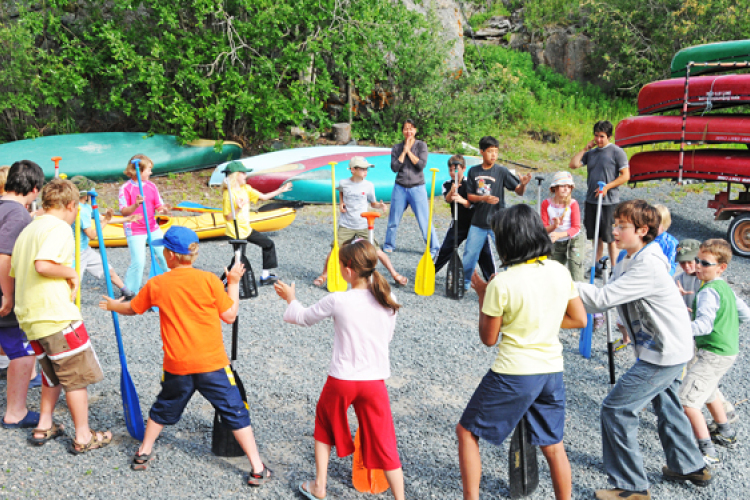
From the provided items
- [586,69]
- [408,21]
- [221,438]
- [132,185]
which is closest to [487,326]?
[221,438]

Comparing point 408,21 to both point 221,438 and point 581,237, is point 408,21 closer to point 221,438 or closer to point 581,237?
point 581,237

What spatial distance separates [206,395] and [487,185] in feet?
14.0

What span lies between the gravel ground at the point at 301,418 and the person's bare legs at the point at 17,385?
0.52ft

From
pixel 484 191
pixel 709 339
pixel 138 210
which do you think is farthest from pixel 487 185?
pixel 138 210

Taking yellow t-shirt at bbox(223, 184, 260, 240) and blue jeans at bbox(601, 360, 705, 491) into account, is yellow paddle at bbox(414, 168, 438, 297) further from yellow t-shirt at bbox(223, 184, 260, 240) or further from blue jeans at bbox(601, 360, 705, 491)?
blue jeans at bbox(601, 360, 705, 491)

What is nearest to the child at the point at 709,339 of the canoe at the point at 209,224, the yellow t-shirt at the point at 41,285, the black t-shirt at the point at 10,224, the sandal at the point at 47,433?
the yellow t-shirt at the point at 41,285

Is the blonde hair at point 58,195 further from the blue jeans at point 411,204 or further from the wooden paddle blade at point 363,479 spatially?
the blue jeans at point 411,204

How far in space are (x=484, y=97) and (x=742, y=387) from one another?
12.1 meters

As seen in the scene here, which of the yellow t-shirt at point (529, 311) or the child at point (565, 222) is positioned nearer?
the yellow t-shirt at point (529, 311)

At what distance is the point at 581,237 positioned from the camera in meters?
6.22

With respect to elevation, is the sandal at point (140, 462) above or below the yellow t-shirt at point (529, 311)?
below

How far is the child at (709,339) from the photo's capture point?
3.89 meters

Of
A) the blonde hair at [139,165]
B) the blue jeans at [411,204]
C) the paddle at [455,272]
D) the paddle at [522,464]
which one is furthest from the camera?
the blue jeans at [411,204]

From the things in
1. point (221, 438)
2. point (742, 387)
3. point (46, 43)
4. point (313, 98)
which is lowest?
point (742, 387)
